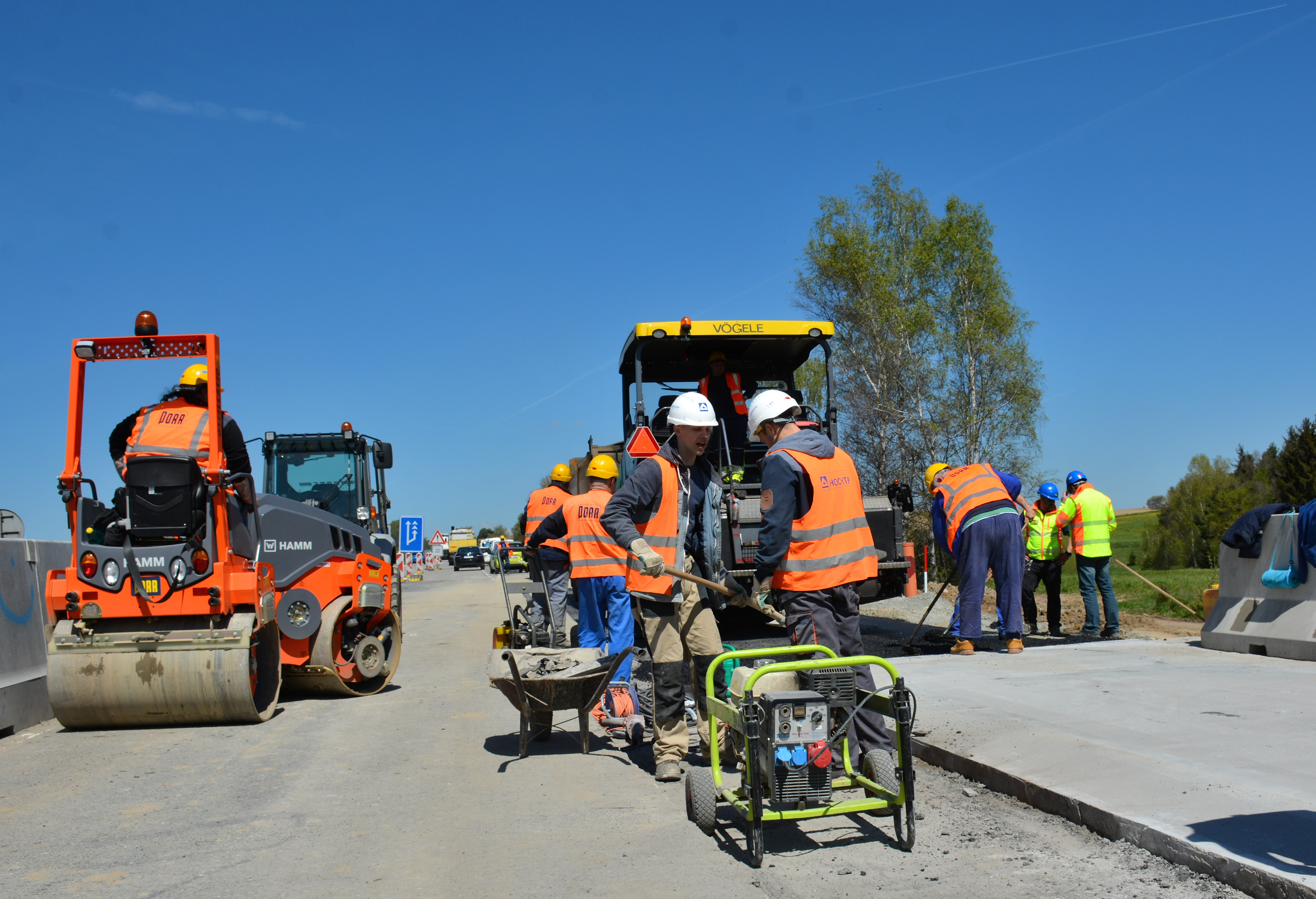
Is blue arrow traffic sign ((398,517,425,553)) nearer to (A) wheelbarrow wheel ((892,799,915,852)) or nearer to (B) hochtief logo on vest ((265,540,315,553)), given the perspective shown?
(B) hochtief logo on vest ((265,540,315,553))

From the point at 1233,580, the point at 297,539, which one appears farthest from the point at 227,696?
the point at 1233,580

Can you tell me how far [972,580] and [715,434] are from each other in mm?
3327

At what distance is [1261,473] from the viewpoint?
7069 cm

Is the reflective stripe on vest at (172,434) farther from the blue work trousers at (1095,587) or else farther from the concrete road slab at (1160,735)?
the blue work trousers at (1095,587)

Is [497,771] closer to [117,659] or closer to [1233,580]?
[117,659]

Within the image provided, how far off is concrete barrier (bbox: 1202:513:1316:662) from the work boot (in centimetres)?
554

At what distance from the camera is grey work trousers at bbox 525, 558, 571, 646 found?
30.1ft

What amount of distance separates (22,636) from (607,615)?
449cm

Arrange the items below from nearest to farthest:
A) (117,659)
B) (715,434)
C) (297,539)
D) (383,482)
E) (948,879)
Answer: (948,879) → (117,659) → (297,539) → (715,434) → (383,482)

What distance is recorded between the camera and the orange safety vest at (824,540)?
15.8 ft

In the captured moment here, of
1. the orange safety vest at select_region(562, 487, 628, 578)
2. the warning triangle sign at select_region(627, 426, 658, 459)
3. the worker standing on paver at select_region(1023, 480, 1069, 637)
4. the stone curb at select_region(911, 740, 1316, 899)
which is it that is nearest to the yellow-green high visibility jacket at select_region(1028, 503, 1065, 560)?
the worker standing on paver at select_region(1023, 480, 1069, 637)

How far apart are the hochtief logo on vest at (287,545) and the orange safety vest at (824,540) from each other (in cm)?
541

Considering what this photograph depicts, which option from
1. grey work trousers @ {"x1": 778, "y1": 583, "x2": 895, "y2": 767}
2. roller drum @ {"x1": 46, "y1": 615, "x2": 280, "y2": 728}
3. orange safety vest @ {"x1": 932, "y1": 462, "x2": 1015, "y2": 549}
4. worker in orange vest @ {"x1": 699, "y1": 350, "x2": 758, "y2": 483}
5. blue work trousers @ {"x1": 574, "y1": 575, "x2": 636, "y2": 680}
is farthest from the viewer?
worker in orange vest @ {"x1": 699, "y1": 350, "x2": 758, "y2": 483}

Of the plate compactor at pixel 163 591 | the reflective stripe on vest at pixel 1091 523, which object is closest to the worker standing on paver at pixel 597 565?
the plate compactor at pixel 163 591
